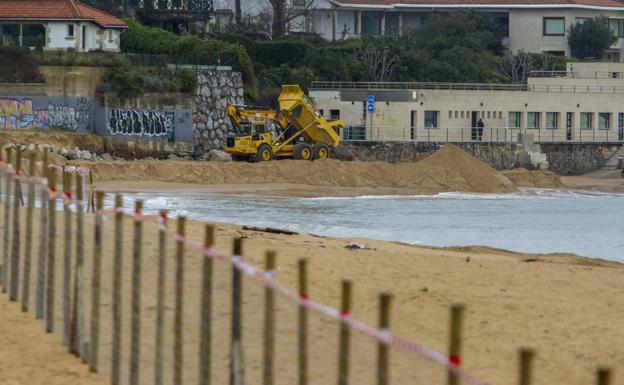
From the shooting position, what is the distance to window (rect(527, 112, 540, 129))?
7171 cm

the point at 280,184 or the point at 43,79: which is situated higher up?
the point at 43,79

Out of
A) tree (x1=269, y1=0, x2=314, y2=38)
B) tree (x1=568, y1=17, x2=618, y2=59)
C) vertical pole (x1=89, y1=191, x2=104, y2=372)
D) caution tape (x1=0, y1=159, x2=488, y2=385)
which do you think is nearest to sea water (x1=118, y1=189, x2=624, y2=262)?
vertical pole (x1=89, y1=191, x2=104, y2=372)

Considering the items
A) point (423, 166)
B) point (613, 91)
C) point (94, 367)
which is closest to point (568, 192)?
point (423, 166)

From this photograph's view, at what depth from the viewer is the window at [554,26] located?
87.5m

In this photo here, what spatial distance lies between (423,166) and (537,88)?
16.1 m

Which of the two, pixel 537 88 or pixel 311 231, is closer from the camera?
pixel 311 231

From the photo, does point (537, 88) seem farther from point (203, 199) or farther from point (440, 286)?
point (440, 286)

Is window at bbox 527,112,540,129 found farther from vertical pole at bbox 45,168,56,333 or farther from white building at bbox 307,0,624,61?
vertical pole at bbox 45,168,56,333

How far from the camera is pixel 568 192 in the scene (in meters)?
60.4

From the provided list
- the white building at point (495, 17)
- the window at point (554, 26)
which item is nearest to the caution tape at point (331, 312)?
the white building at point (495, 17)

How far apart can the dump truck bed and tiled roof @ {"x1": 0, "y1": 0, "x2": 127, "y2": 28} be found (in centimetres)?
911

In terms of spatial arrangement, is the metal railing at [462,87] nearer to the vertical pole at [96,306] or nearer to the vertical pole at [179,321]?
the vertical pole at [96,306]

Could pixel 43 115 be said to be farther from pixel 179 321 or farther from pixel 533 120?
pixel 179 321

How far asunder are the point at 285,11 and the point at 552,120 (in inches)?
709
